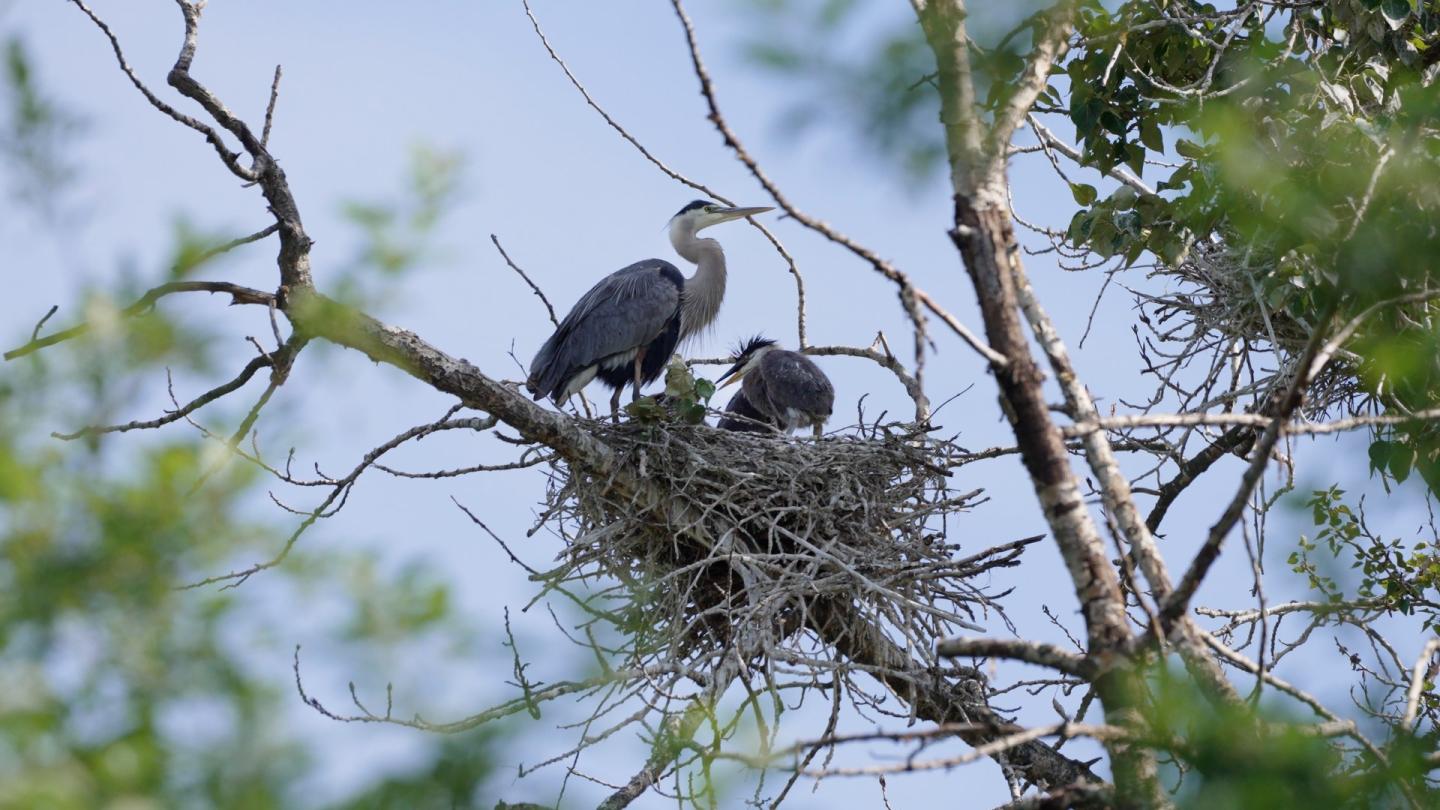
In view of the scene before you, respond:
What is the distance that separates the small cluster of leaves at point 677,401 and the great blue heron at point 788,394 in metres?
0.58

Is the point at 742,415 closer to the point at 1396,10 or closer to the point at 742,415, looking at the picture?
the point at 742,415

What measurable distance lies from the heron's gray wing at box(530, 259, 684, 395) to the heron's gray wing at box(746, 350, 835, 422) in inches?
29.6

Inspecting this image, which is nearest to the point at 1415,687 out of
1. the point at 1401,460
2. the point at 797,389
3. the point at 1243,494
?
the point at 1243,494

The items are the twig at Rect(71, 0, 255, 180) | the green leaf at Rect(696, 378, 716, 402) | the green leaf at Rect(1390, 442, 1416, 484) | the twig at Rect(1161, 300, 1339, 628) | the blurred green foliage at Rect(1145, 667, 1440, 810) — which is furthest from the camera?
the green leaf at Rect(696, 378, 716, 402)

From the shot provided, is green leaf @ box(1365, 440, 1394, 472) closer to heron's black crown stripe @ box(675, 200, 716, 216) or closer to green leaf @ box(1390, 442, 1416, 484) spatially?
green leaf @ box(1390, 442, 1416, 484)

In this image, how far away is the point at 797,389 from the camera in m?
7.74

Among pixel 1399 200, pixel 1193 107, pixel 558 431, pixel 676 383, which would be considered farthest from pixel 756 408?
pixel 1399 200

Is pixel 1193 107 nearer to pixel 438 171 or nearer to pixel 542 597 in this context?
pixel 542 597

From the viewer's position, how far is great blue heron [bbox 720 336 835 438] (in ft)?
25.4

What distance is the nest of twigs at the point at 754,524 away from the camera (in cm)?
548

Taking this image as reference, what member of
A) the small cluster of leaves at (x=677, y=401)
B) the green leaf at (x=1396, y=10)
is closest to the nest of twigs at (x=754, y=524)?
the small cluster of leaves at (x=677, y=401)

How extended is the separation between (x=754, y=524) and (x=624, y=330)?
7.26ft

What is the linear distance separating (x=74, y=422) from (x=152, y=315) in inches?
7.4

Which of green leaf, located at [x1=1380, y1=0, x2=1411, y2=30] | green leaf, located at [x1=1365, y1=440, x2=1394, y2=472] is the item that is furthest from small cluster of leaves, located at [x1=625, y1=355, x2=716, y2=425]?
green leaf, located at [x1=1380, y1=0, x2=1411, y2=30]
